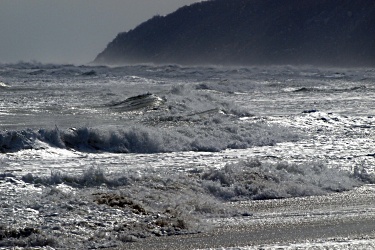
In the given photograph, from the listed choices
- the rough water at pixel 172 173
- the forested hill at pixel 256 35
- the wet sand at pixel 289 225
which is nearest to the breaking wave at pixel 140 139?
the rough water at pixel 172 173

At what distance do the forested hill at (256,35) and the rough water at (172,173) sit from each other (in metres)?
76.0

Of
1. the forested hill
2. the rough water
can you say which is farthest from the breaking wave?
the forested hill

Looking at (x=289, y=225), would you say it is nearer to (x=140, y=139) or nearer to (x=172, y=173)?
(x=172, y=173)

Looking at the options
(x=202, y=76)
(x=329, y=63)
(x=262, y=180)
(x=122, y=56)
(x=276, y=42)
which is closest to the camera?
(x=262, y=180)

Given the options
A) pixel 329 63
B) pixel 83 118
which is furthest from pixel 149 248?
pixel 329 63

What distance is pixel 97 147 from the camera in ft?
47.8

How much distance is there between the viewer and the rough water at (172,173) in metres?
8.01

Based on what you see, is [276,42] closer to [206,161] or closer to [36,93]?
[36,93]

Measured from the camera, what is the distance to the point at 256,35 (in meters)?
117

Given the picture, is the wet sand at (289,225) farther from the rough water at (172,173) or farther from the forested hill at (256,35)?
the forested hill at (256,35)

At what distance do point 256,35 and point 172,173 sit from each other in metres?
108

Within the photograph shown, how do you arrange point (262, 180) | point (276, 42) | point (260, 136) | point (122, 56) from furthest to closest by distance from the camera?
point (122, 56) → point (276, 42) → point (260, 136) → point (262, 180)

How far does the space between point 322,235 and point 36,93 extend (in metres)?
24.1

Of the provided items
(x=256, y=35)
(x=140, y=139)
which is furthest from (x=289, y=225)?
(x=256, y=35)
